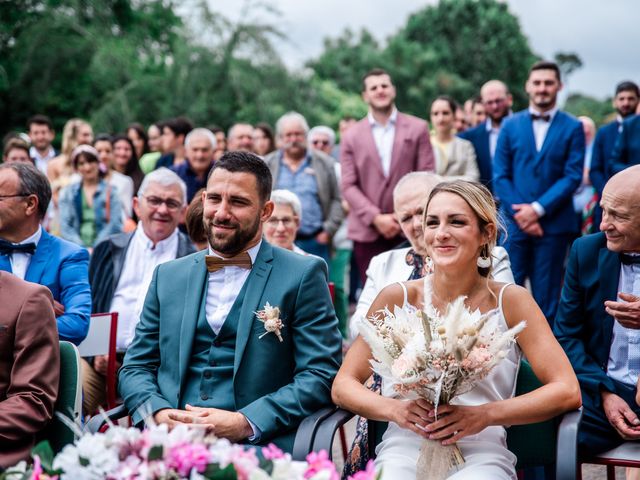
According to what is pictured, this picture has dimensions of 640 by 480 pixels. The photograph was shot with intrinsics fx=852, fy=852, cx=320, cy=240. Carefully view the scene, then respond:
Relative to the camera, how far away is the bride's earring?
3.83 metres

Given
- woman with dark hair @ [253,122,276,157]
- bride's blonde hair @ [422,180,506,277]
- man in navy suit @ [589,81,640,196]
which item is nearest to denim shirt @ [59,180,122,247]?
woman with dark hair @ [253,122,276,157]

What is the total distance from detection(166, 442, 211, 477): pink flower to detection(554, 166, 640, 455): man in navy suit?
227 cm

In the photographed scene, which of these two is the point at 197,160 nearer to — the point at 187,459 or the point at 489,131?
the point at 489,131

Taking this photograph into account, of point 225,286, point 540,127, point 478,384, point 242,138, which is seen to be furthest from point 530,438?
point 242,138

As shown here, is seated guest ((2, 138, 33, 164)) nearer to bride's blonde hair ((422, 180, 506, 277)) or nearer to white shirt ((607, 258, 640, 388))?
bride's blonde hair ((422, 180, 506, 277))

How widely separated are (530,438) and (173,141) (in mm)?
7167

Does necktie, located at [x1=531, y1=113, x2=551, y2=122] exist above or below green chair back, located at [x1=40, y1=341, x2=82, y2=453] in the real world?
above

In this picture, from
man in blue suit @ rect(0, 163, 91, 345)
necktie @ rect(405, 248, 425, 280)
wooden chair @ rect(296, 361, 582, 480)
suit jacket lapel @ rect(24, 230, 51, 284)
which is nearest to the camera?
wooden chair @ rect(296, 361, 582, 480)

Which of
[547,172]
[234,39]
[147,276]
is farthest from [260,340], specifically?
[234,39]

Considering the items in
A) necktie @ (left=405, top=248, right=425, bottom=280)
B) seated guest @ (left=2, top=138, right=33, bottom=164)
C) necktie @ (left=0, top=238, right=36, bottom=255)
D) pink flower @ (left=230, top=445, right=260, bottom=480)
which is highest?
Answer: seated guest @ (left=2, top=138, right=33, bottom=164)

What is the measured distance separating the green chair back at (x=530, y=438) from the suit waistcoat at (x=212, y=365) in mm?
1263

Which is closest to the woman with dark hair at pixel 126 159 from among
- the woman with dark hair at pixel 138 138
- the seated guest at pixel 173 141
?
the seated guest at pixel 173 141

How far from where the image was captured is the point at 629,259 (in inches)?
163

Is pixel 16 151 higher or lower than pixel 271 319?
higher
